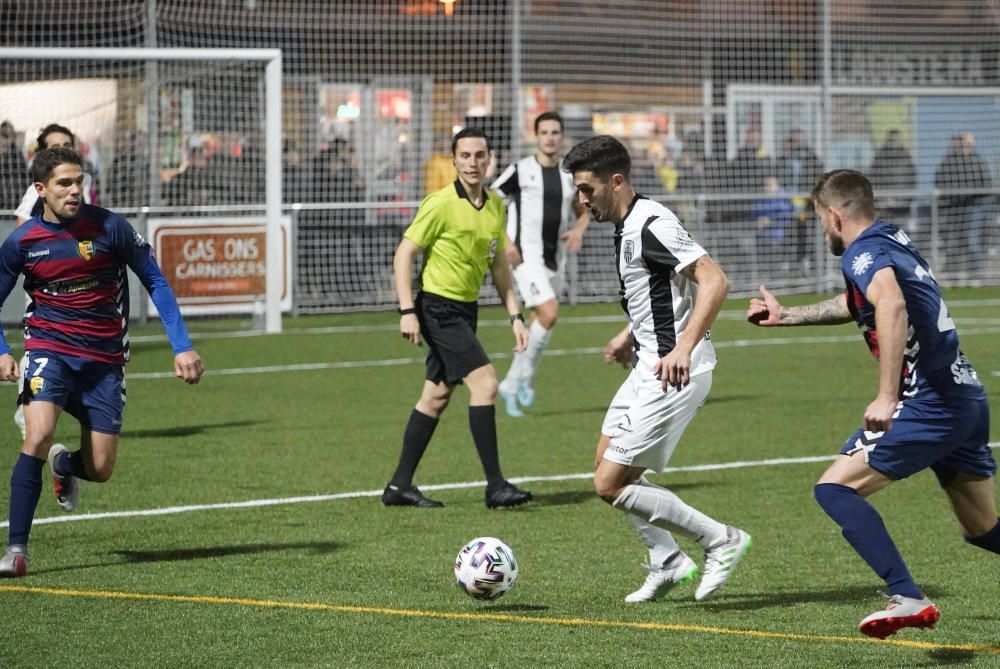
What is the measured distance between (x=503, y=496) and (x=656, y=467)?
7.74ft

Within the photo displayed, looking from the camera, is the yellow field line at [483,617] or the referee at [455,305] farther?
the referee at [455,305]

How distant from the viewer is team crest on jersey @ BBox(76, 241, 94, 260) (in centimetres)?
726

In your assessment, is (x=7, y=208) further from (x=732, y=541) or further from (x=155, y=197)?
(x=732, y=541)

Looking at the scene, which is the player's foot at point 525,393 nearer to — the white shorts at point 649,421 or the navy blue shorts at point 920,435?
the white shorts at point 649,421

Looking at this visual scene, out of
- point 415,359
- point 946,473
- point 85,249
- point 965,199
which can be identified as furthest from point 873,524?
point 965,199

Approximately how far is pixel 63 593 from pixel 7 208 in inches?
494

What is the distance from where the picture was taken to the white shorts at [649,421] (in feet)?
21.1

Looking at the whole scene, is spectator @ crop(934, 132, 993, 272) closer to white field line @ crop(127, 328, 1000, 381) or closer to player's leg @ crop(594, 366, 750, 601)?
white field line @ crop(127, 328, 1000, 381)

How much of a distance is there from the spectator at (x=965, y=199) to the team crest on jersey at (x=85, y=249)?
19.5 metres

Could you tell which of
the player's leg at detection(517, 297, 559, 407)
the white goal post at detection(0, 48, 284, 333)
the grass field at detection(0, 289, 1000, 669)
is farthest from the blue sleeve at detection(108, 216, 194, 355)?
the white goal post at detection(0, 48, 284, 333)

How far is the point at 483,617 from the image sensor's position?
634cm

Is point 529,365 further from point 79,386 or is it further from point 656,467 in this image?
point 656,467

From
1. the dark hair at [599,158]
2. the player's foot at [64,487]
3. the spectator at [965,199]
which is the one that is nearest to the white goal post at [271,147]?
the player's foot at [64,487]

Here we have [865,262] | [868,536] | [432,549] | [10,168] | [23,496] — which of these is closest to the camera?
[865,262]
